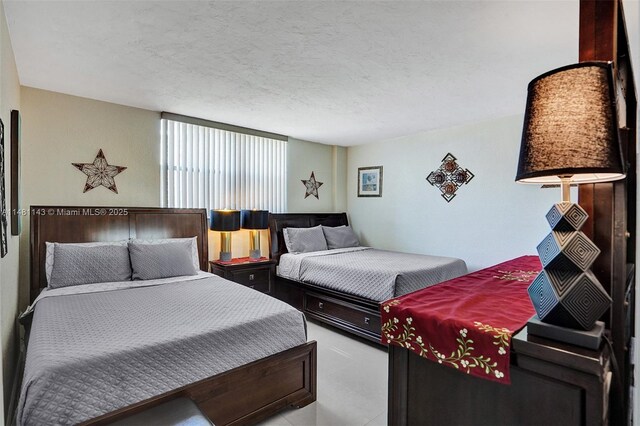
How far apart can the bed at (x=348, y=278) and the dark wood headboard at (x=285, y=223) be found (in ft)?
0.05

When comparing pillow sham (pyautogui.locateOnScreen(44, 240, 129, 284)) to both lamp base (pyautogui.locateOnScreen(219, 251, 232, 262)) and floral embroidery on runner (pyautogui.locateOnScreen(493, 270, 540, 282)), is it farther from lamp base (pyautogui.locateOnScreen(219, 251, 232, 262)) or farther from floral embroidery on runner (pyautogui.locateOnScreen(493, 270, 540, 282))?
floral embroidery on runner (pyautogui.locateOnScreen(493, 270, 540, 282))

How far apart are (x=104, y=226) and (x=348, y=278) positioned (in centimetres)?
259

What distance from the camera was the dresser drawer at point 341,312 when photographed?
3299 mm

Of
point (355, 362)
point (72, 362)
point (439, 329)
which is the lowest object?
point (355, 362)

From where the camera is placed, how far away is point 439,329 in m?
1.21

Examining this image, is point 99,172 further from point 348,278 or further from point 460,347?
point 460,347

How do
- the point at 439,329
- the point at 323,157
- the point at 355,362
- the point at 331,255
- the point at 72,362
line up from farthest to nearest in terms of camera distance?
the point at 323,157 → the point at 331,255 → the point at 355,362 → the point at 72,362 → the point at 439,329

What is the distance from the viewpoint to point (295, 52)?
92.3 inches

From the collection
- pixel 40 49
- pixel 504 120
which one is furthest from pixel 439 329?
pixel 504 120

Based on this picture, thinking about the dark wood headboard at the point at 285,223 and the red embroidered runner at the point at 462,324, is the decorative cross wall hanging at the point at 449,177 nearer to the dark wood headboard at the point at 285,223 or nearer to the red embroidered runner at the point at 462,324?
the dark wood headboard at the point at 285,223

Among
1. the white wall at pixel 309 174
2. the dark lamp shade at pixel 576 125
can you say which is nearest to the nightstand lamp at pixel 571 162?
the dark lamp shade at pixel 576 125

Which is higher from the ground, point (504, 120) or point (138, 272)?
point (504, 120)

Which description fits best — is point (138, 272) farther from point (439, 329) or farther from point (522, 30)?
point (522, 30)

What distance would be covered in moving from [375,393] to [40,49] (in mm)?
3484
